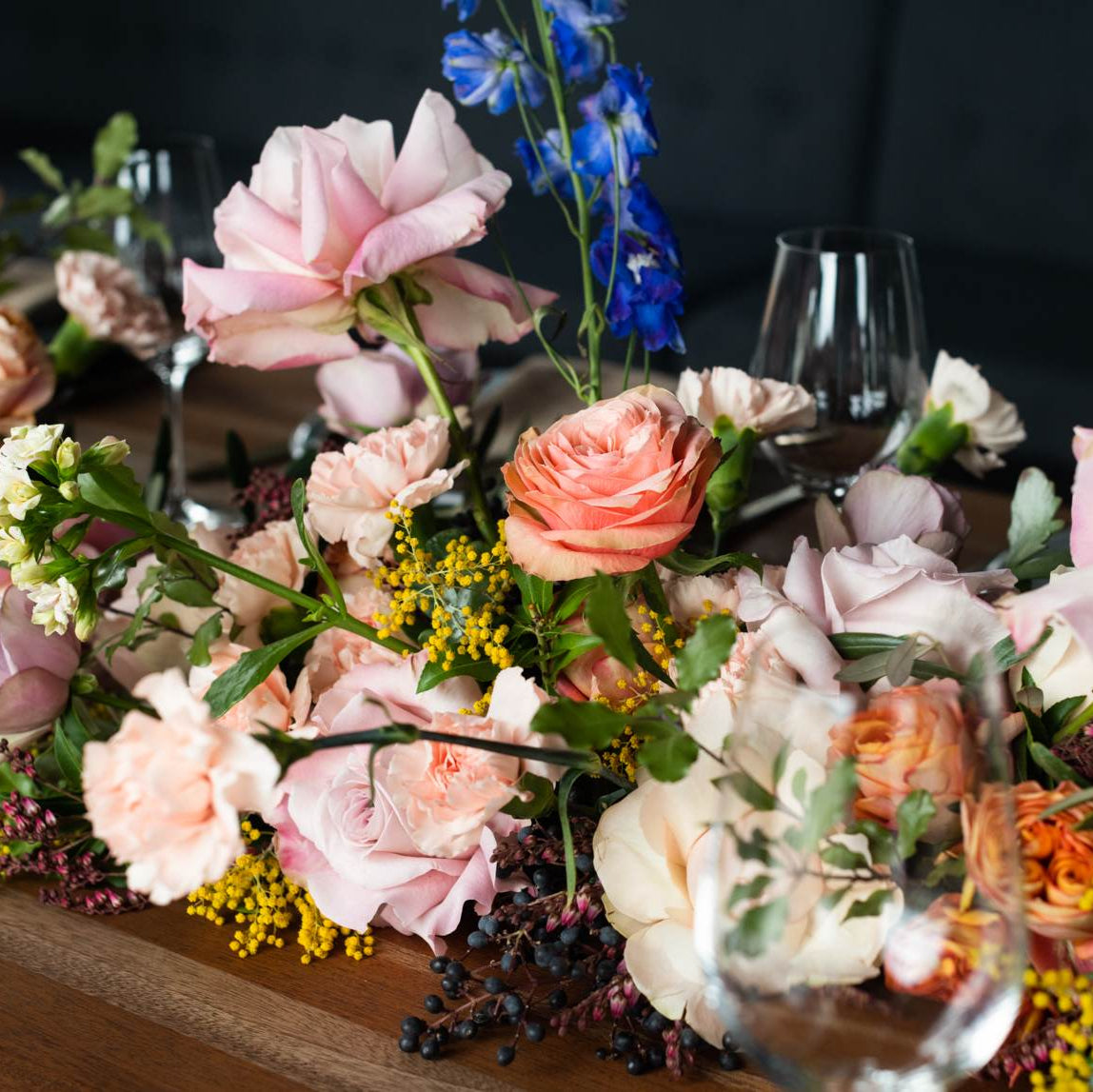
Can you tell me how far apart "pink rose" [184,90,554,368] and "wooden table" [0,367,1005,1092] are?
0.97 ft

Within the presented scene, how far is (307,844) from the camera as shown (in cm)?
64

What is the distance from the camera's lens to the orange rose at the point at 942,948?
0.43 metres

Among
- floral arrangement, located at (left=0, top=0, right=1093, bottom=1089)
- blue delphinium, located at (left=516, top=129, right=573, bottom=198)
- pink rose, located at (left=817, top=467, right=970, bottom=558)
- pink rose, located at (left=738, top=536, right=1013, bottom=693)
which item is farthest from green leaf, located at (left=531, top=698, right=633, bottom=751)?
blue delphinium, located at (left=516, top=129, right=573, bottom=198)

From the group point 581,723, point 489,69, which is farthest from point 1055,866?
point 489,69

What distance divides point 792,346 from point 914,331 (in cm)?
8

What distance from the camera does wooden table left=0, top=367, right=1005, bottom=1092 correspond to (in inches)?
22.2

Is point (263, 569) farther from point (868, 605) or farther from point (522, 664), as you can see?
point (868, 605)

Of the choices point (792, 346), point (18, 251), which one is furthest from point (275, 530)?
point (18, 251)

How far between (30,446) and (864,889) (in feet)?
1.33

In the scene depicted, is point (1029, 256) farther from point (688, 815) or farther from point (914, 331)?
point (688, 815)

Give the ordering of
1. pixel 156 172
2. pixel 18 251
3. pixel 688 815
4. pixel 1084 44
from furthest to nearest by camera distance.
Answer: pixel 1084 44
pixel 18 251
pixel 156 172
pixel 688 815

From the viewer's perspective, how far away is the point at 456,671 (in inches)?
24.5

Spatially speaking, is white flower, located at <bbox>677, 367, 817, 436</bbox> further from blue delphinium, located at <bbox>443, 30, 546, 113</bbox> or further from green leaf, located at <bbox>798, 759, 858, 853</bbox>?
green leaf, located at <bbox>798, 759, 858, 853</bbox>

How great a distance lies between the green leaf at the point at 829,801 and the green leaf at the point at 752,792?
0.01m
